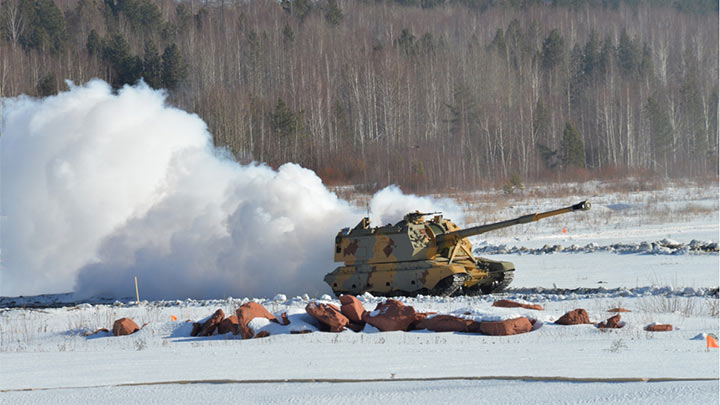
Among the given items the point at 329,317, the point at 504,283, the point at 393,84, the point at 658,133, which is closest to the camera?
the point at 329,317

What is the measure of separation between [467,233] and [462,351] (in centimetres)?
1072

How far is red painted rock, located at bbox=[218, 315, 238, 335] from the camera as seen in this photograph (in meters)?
15.8

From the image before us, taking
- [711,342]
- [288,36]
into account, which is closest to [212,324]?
[711,342]

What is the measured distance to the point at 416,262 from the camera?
75.5 ft

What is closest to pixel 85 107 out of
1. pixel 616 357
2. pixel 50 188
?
pixel 50 188

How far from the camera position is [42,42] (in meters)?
81.6

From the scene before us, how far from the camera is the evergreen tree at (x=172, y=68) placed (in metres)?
72.8

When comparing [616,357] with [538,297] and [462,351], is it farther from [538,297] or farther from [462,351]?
[538,297]

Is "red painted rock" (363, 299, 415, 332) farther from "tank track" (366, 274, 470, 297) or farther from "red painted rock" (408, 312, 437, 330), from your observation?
"tank track" (366, 274, 470, 297)

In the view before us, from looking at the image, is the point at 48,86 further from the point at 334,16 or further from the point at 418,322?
the point at 418,322

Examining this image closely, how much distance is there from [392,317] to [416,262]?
767 centimetres

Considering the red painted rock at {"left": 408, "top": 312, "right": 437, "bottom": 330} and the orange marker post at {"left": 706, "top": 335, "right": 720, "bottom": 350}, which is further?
the red painted rock at {"left": 408, "top": 312, "right": 437, "bottom": 330}

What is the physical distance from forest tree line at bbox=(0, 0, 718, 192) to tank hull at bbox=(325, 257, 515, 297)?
35080 mm

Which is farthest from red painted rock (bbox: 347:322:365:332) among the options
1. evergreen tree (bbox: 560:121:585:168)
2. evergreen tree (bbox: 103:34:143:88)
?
evergreen tree (bbox: 103:34:143:88)
